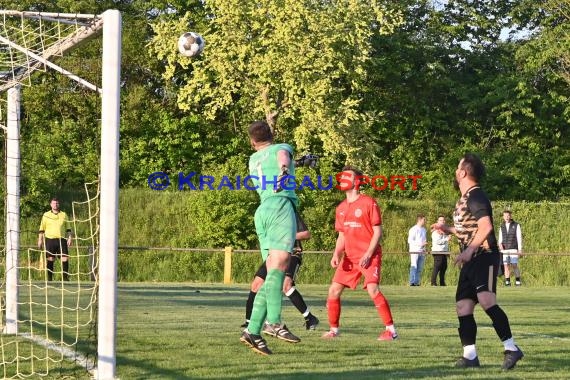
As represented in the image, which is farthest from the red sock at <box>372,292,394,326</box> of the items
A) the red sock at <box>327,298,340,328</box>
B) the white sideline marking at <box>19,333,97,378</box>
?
the white sideline marking at <box>19,333,97,378</box>

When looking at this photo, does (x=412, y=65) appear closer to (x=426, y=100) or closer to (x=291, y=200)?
(x=426, y=100)

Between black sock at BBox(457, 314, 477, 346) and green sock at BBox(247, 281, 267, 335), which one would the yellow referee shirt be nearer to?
green sock at BBox(247, 281, 267, 335)

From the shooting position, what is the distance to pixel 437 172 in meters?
39.2

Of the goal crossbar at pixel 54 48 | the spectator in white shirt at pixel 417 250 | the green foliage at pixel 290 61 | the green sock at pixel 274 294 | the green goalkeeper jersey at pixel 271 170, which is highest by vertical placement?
the green foliage at pixel 290 61

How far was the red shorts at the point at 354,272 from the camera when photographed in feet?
38.4

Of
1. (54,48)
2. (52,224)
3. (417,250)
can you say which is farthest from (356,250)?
(417,250)

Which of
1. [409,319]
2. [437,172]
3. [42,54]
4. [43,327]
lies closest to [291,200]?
[42,54]

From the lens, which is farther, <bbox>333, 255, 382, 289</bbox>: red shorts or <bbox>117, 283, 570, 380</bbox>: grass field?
<bbox>333, 255, 382, 289</bbox>: red shorts

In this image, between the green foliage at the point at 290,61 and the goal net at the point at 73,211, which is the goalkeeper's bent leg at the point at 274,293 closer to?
the goal net at the point at 73,211

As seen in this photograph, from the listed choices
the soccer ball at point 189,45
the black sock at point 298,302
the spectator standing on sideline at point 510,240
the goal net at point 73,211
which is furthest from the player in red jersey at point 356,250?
the spectator standing on sideline at point 510,240

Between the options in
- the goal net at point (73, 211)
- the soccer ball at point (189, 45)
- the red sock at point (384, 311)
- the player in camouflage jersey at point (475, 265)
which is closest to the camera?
the goal net at point (73, 211)

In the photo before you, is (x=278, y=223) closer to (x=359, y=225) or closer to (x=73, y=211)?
(x=73, y=211)

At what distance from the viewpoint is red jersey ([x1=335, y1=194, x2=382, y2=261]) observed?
11812 mm

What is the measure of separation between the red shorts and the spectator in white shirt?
18782 mm
